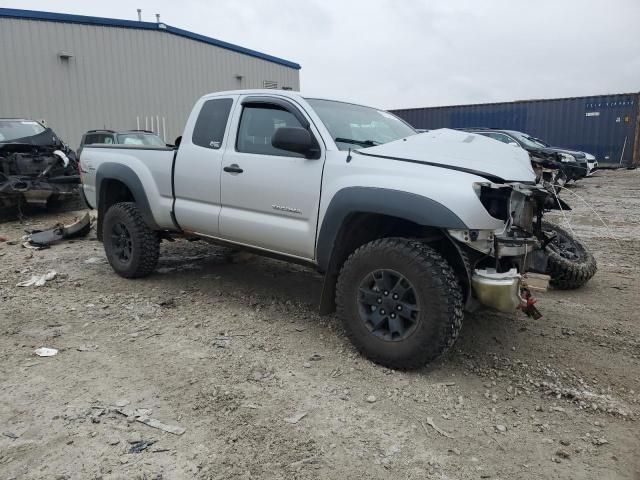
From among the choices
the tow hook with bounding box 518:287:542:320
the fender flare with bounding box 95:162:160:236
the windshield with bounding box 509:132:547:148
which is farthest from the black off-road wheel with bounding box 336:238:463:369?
the windshield with bounding box 509:132:547:148

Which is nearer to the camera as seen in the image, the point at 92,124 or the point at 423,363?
the point at 423,363

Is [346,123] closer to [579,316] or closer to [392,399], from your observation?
[392,399]

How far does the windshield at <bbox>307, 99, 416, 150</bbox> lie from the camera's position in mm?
3812

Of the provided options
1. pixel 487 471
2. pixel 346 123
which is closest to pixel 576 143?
pixel 346 123

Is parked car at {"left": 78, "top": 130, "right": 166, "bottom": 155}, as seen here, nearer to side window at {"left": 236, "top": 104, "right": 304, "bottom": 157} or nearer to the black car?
side window at {"left": 236, "top": 104, "right": 304, "bottom": 157}

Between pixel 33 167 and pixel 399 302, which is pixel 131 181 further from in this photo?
pixel 33 167

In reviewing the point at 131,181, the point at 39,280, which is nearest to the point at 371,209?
the point at 131,181

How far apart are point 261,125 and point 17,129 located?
24.7ft

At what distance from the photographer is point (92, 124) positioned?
1647 centimetres

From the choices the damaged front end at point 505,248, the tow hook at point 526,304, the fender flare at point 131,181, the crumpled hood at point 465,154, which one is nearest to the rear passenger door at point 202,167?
the fender flare at point 131,181

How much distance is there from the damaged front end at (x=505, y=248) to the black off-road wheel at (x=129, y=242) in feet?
11.1

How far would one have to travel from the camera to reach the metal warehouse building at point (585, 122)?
19.9 meters

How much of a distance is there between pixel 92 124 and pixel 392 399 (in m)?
16.3

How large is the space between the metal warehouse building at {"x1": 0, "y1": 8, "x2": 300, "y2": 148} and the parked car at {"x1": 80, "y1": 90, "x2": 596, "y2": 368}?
12.7m
